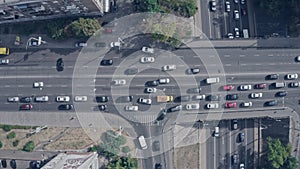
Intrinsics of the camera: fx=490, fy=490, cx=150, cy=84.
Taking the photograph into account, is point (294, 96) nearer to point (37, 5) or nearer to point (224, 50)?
point (224, 50)

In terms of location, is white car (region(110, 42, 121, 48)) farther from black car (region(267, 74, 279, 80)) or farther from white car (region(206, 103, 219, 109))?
black car (region(267, 74, 279, 80))

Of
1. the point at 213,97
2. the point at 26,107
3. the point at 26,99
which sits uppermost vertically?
the point at 26,99

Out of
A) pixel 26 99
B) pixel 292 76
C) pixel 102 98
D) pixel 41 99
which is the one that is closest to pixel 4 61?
pixel 26 99

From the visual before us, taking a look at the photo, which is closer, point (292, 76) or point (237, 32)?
point (292, 76)

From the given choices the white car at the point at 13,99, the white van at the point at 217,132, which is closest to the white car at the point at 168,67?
the white van at the point at 217,132

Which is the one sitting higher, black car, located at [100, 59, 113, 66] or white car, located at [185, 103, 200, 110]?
black car, located at [100, 59, 113, 66]

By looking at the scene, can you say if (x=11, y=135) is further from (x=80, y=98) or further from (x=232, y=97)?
(x=232, y=97)

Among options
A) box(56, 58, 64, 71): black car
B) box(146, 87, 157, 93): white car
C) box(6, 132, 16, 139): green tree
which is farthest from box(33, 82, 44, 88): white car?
box(146, 87, 157, 93): white car
